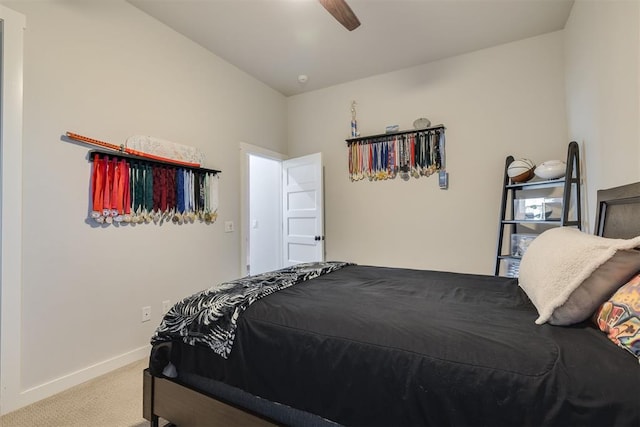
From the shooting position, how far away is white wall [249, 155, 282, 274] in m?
4.24

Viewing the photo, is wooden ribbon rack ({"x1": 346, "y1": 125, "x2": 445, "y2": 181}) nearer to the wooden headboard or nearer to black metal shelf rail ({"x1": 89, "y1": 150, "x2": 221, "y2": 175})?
the wooden headboard

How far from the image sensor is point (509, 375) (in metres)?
0.84

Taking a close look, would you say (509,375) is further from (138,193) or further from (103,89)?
(103,89)

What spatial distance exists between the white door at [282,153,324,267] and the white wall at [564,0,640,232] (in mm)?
2395

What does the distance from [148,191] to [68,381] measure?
1395 millimetres

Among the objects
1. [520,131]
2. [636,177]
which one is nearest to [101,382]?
[636,177]

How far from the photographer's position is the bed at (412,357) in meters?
0.81

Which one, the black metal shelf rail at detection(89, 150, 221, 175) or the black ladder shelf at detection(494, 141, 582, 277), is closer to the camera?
the black metal shelf rail at detection(89, 150, 221, 175)

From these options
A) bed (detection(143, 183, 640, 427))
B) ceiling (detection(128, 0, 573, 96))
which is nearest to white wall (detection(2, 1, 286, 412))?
ceiling (detection(128, 0, 573, 96))

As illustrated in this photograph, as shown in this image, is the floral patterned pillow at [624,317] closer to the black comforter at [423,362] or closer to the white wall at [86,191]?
the black comforter at [423,362]

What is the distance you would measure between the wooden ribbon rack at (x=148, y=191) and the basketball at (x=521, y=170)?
278cm

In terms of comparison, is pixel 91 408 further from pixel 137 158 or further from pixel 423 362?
pixel 423 362

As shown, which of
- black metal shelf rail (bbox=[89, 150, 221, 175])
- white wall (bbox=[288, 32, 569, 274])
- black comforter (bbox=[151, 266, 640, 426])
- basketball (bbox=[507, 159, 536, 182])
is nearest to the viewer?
black comforter (bbox=[151, 266, 640, 426])

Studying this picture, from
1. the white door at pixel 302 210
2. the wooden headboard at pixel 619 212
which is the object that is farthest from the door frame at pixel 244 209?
the wooden headboard at pixel 619 212
